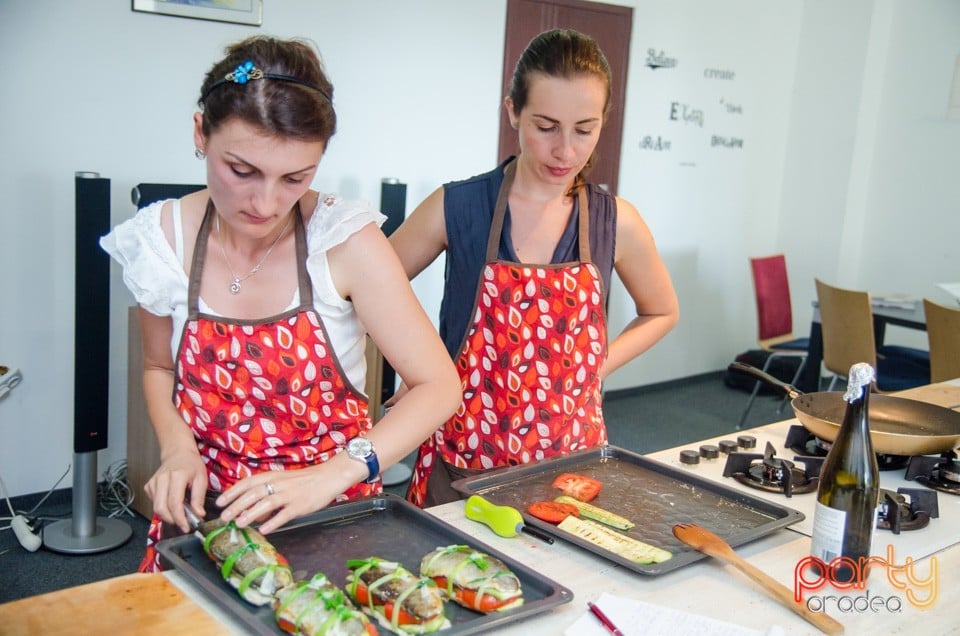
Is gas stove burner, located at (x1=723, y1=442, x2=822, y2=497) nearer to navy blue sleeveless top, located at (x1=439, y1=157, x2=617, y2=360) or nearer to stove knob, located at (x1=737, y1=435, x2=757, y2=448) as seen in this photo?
stove knob, located at (x1=737, y1=435, x2=757, y2=448)

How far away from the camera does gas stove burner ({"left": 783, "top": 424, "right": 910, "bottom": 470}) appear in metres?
2.05

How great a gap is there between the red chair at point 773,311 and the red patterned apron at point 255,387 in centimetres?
394

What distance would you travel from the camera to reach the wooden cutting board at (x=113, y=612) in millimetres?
1150

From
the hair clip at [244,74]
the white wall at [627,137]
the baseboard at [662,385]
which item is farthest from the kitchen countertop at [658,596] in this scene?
the baseboard at [662,385]

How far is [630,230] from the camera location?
86.4 inches

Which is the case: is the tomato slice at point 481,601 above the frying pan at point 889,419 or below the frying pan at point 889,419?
below

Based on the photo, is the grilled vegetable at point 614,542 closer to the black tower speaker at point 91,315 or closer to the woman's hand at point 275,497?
the woman's hand at point 275,497

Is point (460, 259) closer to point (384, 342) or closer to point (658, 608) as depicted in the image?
point (384, 342)

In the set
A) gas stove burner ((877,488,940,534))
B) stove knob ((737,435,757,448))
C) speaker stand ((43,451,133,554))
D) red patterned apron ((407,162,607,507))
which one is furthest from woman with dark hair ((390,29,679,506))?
speaker stand ((43,451,133,554))

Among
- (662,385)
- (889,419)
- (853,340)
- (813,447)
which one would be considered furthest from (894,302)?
(813,447)

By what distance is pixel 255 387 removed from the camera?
1631 millimetres

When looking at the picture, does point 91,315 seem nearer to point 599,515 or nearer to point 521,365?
point 521,365

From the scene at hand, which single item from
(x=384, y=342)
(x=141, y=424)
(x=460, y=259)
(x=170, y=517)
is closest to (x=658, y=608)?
(x=384, y=342)

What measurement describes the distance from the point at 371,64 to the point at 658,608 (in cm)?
340
